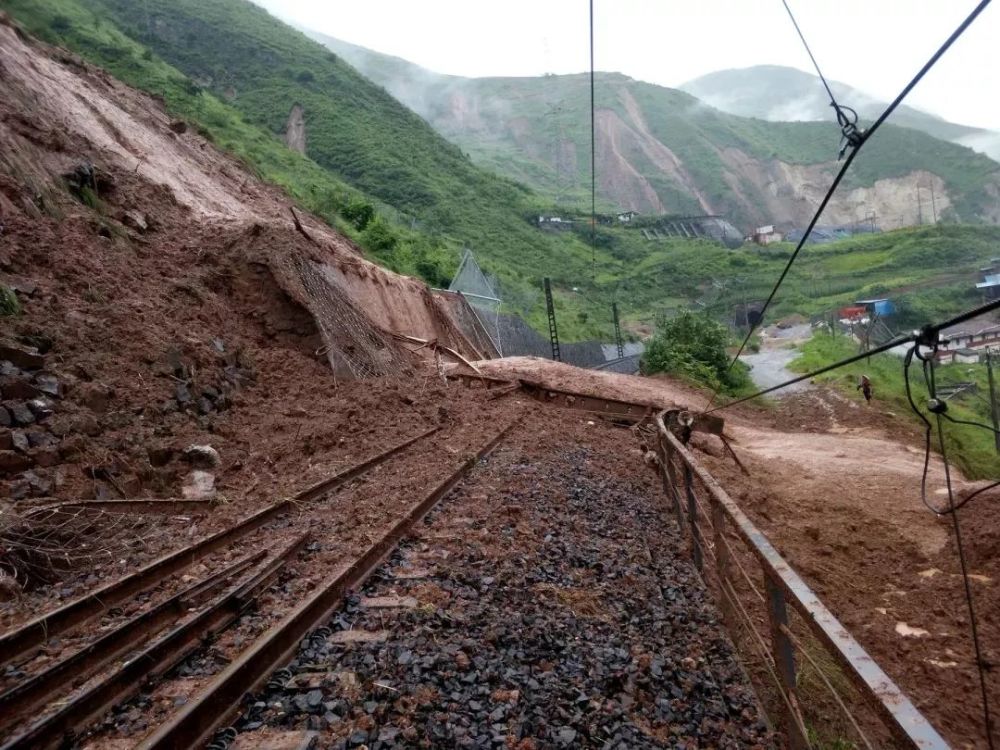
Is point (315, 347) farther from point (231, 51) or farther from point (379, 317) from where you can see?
point (231, 51)

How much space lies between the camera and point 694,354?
27875 mm

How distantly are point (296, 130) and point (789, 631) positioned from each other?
198ft

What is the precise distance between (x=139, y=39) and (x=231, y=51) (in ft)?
43.0

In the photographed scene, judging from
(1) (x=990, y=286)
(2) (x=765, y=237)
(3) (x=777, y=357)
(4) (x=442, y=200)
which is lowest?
(3) (x=777, y=357)

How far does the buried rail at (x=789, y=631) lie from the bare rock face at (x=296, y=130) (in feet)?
182

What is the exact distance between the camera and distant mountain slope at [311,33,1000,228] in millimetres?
95312

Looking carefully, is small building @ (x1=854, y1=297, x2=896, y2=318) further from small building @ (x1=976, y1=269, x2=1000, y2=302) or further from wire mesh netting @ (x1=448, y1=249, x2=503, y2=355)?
wire mesh netting @ (x1=448, y1=249, x2=503, y2=355)

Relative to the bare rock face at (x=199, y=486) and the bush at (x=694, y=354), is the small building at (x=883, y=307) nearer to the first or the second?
the bush at (x=694, y=354)

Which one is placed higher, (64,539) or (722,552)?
(722,552)

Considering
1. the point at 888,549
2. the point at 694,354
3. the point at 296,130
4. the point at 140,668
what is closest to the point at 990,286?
the point at 694,354

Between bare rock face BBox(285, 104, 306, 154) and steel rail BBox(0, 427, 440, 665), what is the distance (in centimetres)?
5334

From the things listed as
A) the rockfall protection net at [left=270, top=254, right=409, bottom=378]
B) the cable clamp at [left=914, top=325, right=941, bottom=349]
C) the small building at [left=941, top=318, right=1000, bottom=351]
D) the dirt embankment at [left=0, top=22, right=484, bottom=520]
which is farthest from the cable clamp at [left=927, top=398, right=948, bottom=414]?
the small building at [left=941, top=318, right=1000, bottom=351]

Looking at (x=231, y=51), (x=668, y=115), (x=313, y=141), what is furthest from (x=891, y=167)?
(x=231, y=51)

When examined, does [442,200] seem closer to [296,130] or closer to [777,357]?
[296,130]
